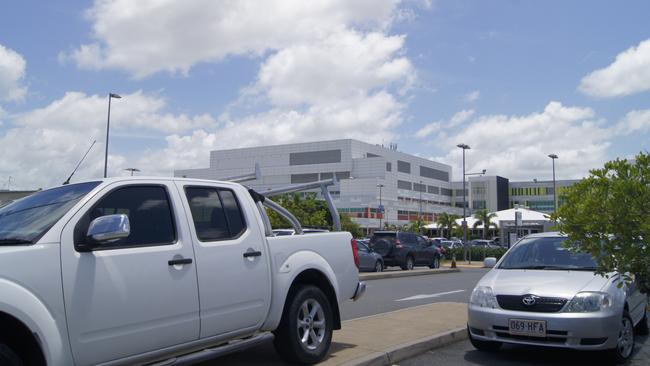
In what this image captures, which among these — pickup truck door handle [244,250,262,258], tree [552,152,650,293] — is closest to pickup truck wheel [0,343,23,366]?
pickup truck door handle [244,250,262,258]

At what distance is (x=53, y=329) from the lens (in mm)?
4035

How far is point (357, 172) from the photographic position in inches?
3944

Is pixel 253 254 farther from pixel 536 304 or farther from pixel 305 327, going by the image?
pixel 536 304

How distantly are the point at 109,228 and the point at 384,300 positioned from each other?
34.0 feet

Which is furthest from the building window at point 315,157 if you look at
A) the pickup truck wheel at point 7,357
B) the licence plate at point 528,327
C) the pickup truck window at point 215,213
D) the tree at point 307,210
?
the pickup truck wheel at point 7,357

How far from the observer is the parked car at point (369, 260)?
24922 millimetres

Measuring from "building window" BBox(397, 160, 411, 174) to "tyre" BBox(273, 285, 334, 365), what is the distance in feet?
327

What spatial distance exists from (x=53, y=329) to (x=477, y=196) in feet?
373

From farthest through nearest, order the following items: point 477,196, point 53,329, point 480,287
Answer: point 477,196
point 480,287
point 53,329

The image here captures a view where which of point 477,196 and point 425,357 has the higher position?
point 477,196

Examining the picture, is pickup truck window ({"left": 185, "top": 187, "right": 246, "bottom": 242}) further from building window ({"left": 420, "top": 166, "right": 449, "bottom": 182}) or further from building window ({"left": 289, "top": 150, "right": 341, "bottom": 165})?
building window ({"left": 420, "top": 166, "right": 449, "bottom": 182})

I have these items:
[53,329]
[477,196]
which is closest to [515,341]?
[53,329]

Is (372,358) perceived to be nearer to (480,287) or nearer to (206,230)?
(480,287)

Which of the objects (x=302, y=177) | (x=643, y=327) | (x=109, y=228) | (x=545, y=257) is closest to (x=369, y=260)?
(x=643, y=327)
